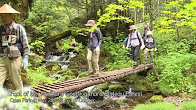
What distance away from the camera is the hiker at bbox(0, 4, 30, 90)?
4.28 meters

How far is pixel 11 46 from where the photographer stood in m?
4.28

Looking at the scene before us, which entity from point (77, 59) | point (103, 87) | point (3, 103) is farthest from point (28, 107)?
point (77, 59)

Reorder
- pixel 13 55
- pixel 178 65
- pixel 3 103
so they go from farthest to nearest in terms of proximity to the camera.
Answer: pixel 178 65 → pixel 13 55 → pixel 3 103

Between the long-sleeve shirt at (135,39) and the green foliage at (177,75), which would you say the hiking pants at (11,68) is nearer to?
the long-sleeve shirt at (135,39)

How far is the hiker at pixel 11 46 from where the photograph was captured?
428 cm

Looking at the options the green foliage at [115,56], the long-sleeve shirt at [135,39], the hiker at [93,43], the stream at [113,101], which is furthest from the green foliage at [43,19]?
the hiker at [93,43]

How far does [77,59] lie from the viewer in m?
16.8

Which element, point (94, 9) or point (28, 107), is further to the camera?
point (94, 9)

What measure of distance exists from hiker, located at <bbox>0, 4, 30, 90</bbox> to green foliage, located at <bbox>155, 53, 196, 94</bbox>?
24.3 feet

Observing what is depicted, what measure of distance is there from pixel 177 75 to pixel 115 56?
5.51 meters

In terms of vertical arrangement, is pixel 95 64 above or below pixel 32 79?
above

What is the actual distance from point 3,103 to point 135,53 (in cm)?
725

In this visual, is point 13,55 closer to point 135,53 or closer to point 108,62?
point 135,53

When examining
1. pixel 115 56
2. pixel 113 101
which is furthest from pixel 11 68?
pixel 115 56
